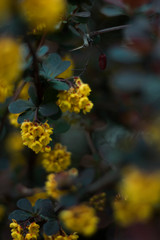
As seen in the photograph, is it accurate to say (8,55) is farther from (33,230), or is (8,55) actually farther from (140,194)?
(33,230)

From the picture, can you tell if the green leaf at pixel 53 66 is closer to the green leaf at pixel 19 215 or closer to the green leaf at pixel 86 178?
the green leaf at pixel 86 178

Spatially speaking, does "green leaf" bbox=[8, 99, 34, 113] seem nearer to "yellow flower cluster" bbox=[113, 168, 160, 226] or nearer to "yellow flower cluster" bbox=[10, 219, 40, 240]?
"yellow flower cluster" bbox=[10, 219, 40, 240]

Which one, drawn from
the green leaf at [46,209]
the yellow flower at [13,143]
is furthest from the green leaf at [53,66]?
the yellow flower at [13,143]

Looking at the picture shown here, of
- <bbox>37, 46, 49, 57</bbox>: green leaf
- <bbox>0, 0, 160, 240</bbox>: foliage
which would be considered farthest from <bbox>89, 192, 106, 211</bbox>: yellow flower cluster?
<bbox>37, 46, 49, 57</bbox>: green leaf

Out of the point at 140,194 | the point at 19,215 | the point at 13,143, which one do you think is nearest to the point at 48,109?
the point at 19,215

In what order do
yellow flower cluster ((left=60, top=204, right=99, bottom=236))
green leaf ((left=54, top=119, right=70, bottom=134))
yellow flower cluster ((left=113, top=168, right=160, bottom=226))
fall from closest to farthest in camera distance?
yellow flower cluster ((left=113, top=168, right=160, bottom=226))
yellow flower cluster ((left=60, top=204, right=99, bottom=236))
green leaf ((left=54, top=119, right=70, bottom=134))

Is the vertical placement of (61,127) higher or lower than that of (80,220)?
lower
